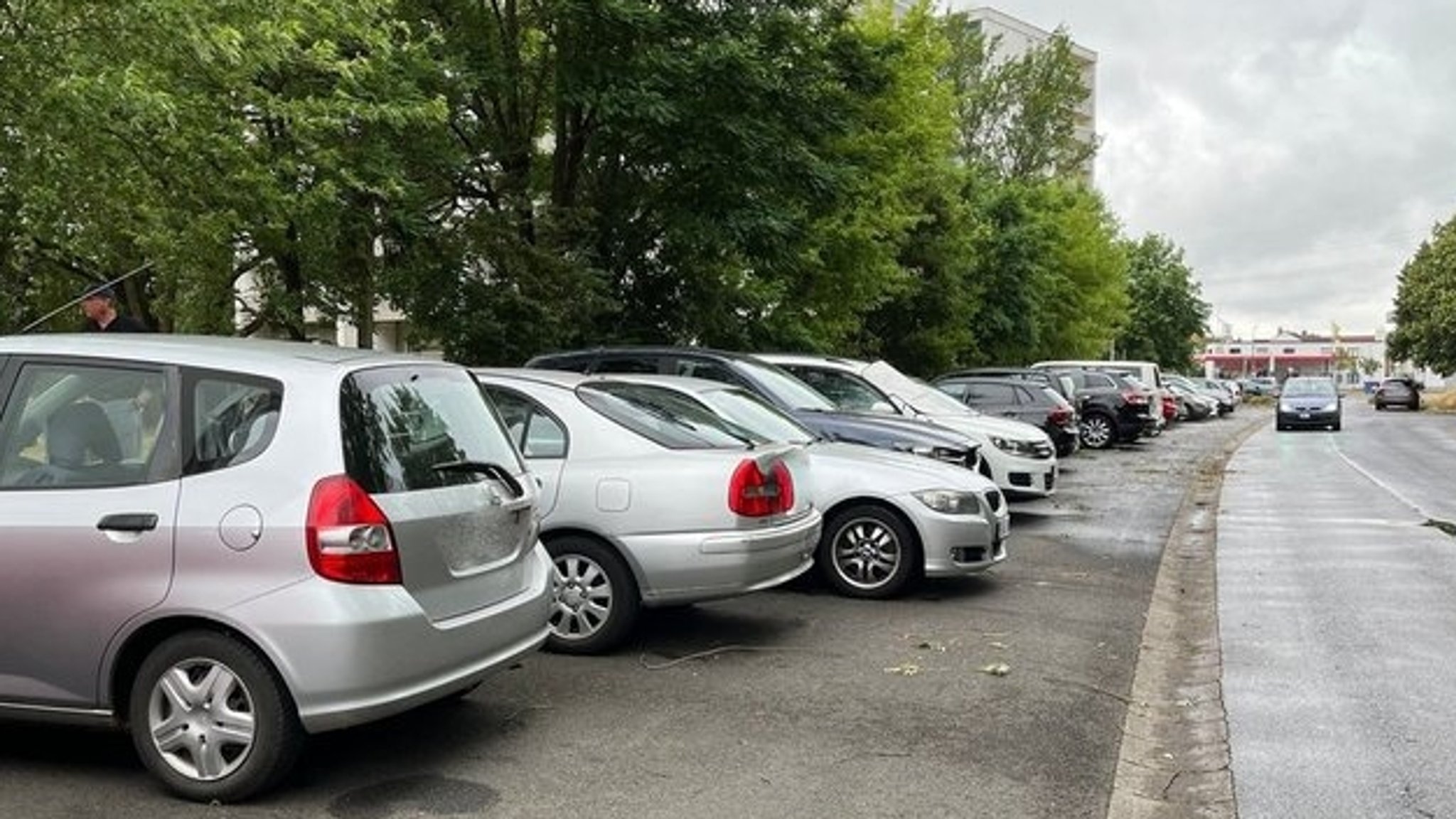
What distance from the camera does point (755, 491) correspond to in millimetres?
6770

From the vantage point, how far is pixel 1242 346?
150875 millimetres

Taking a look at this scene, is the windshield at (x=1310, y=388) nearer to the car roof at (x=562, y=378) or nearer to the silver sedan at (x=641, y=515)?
the car roof at (x=562, y=378)

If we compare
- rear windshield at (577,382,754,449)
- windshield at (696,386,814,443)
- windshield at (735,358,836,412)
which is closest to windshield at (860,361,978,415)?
windshield at (735,358,836,412)

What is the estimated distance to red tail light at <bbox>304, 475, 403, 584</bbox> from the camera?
4375mm

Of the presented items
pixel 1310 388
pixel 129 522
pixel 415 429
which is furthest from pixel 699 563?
pixel 1310 388

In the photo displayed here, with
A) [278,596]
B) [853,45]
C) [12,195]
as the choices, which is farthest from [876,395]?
[278,596]

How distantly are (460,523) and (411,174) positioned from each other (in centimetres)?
1244

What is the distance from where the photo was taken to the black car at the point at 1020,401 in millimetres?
19703

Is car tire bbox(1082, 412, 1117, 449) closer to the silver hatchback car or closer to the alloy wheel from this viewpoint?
the silver hatchback car

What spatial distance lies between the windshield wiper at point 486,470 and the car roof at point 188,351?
0.49 meters

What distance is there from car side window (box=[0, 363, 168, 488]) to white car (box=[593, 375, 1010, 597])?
4.15 meters

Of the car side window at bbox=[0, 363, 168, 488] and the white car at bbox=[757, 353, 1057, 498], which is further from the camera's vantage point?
the white car at bbox=[757, 353, 1057, 498]

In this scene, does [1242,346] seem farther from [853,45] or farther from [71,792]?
[71,792]

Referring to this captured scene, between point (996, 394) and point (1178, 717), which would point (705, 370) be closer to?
point (1178, 717)
